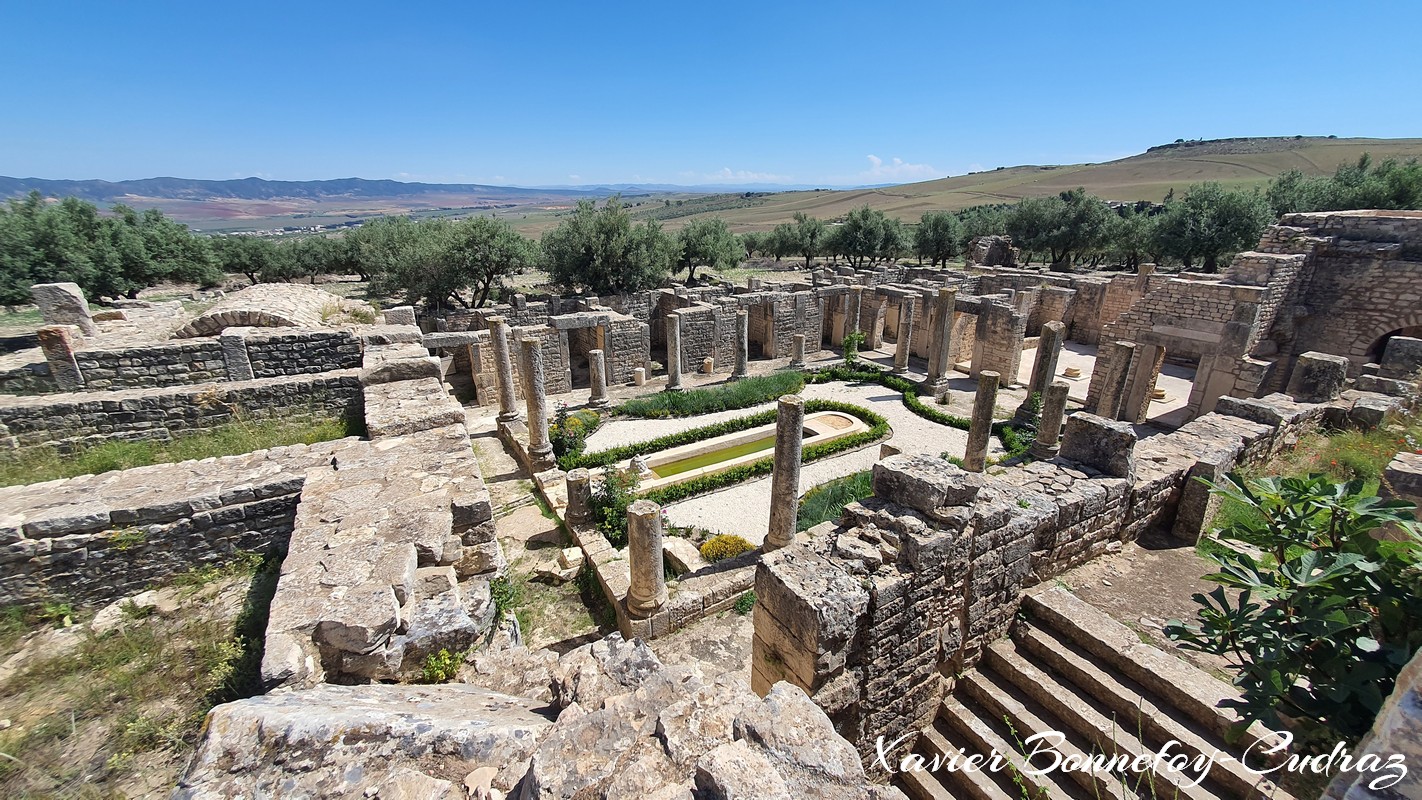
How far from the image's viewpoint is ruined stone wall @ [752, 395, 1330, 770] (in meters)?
5.00

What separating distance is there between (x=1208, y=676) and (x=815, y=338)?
20.9m

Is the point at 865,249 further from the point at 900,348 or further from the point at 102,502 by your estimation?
the point at 102,502

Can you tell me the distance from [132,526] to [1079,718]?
8888 millimetres

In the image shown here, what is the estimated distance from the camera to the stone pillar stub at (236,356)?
356 inches

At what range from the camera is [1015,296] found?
79.6 feet

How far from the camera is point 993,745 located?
5438mm

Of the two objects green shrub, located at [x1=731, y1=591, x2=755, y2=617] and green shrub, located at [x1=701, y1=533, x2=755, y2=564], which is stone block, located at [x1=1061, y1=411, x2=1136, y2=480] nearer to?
green shrub, located at [x1=731, y1=591, x2=755, y2=617]

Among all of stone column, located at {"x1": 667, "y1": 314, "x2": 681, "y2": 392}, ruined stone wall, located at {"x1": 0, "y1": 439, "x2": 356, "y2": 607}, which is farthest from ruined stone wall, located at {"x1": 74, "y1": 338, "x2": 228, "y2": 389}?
stone column, located at {"x1": 667, "y1": 314, "x2": 681, "y2": 392}

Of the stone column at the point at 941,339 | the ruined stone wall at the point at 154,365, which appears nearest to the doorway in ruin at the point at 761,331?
the stone column at the point at 941,339

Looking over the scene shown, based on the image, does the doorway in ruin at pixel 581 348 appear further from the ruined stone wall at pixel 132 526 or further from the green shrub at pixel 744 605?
the ruined stone wall at pixel 132 526

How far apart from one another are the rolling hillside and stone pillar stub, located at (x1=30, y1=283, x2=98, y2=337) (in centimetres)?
10091

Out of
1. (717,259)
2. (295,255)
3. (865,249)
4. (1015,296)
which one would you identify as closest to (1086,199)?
(865,249)

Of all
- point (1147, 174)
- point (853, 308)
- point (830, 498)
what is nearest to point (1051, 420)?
point (830, 498)

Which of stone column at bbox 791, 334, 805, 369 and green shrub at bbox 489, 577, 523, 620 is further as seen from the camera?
stone column at bbox 791, 334, 805, 369
